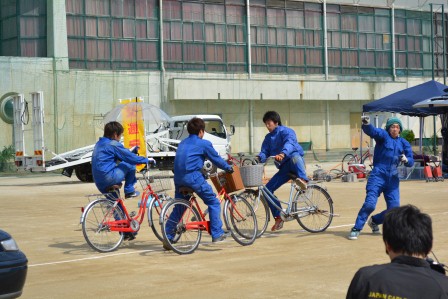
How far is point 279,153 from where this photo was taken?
516 inches

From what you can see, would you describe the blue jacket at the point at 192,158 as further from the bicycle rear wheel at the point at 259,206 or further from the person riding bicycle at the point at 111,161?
the bicycle rear wheel at the point at 259,206

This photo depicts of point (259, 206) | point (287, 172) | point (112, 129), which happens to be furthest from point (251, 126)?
point (112, 129)

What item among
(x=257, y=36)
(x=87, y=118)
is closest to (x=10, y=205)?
(x=87, y=118)

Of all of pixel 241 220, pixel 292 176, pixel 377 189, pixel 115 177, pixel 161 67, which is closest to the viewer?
pixel 241 220

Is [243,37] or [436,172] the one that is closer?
[436,172]

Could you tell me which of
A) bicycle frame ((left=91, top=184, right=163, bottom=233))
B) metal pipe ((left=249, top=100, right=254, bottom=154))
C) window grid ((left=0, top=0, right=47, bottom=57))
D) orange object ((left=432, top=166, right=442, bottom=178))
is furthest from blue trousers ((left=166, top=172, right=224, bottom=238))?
metal pipe ((left=249, top=100, right=254, bottom=154))

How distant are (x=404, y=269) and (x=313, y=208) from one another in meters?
9.40

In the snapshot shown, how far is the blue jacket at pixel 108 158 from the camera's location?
1206 centimetres

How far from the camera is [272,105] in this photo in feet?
176

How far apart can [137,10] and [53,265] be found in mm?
38829

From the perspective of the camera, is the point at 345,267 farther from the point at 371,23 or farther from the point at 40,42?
the point at 371,23

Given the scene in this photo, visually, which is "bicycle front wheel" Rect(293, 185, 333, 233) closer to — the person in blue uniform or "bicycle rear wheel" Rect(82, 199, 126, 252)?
the person in blue uniform

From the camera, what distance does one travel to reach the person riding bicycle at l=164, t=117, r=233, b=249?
11445 mm

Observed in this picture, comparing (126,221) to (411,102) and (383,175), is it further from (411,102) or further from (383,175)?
(411,102)
